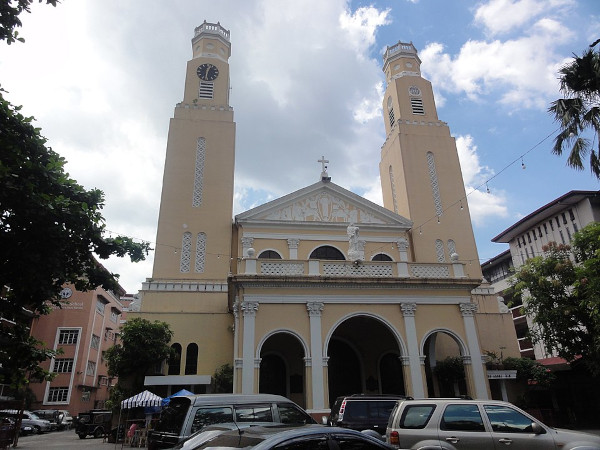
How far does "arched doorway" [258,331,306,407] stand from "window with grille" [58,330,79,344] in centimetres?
2093

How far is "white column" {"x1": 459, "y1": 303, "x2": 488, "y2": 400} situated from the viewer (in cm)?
1463

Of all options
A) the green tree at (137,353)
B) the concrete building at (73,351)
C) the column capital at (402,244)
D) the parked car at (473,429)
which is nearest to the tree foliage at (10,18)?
the parked car at (473,429)

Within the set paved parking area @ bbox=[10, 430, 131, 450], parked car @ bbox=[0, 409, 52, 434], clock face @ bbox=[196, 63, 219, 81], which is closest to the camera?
paved parking area @ bbox=[10, 430, 131, 450]

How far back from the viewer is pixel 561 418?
63.0 feet

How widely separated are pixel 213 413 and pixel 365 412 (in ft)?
15.2

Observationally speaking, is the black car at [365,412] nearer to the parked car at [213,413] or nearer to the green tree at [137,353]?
the parked car at [213,413]

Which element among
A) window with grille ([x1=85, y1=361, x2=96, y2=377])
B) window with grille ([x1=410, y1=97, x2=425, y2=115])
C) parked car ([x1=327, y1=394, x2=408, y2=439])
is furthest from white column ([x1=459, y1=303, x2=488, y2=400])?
window with grille ([x1=85, y1=361, x2=96, y2=377])

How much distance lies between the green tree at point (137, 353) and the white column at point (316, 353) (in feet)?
23.3

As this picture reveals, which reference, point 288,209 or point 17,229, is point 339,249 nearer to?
point 288,209

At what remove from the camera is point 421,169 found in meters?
25.4

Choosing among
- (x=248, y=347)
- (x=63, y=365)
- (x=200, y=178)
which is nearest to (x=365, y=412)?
(x=248, y=347)

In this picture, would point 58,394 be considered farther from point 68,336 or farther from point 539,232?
point 539,232

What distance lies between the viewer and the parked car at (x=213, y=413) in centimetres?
719

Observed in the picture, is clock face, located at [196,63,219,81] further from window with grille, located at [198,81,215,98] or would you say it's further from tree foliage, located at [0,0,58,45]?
tree foliage, located at [0,0,58,45]
